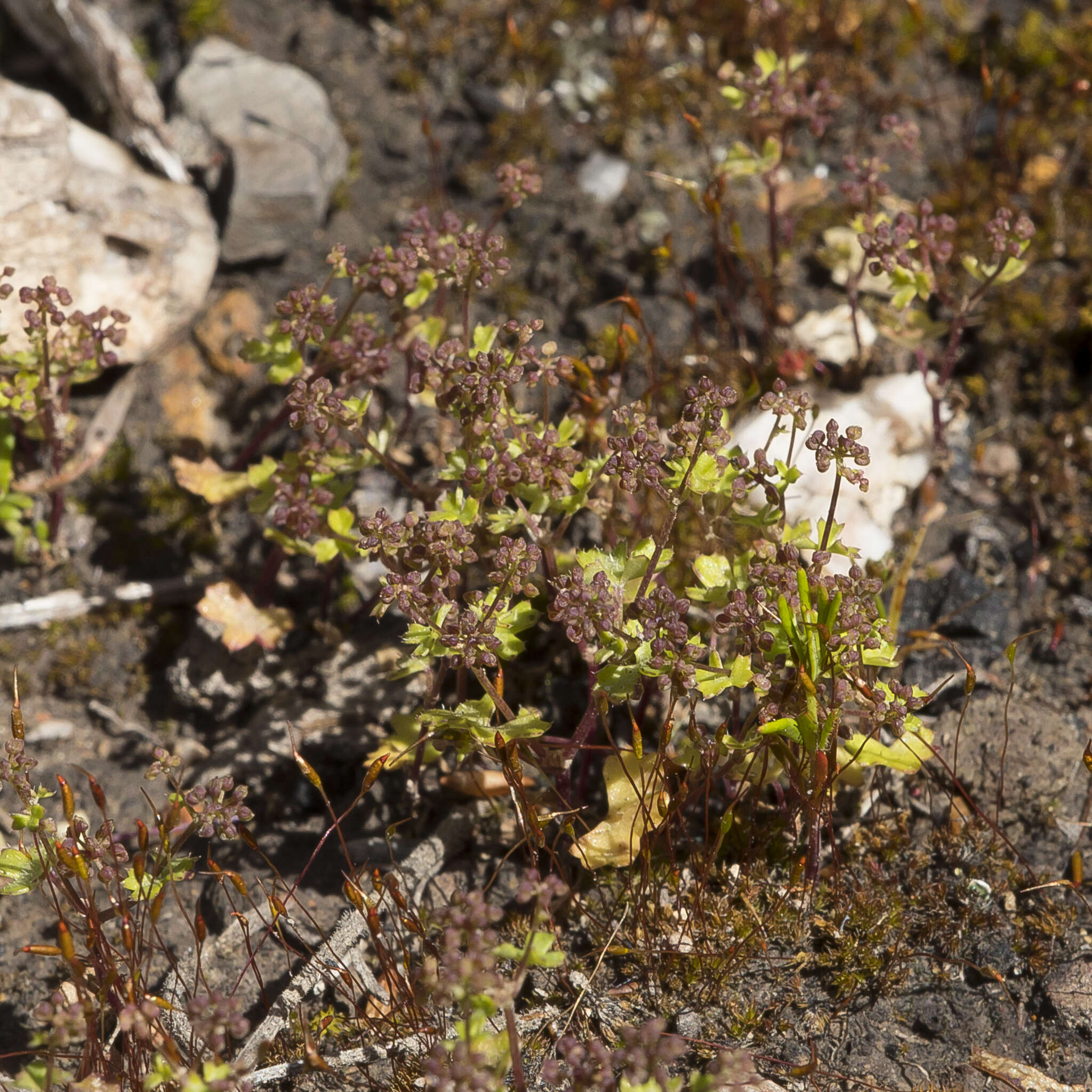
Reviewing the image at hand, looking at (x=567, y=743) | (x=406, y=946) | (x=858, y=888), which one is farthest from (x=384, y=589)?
(x=858, y=888)

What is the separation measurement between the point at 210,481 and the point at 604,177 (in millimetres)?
3008

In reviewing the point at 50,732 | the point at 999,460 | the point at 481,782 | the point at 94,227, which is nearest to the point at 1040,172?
the point at 999,460

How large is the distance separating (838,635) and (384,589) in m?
1.62

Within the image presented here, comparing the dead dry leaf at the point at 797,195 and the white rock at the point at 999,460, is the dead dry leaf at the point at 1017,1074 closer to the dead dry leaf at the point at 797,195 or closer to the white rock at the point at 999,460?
the white rock at the point at 999,460

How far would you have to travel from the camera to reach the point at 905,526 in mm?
5273

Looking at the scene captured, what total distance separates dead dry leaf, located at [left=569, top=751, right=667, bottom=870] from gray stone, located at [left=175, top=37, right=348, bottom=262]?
3695mm

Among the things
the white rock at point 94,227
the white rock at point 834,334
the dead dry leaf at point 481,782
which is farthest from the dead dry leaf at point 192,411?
the white rock at point 834,334

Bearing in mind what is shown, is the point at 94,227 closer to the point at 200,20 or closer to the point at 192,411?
the point at 192,411

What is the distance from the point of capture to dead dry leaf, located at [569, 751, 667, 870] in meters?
3.91

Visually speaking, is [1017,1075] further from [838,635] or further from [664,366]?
[664,366]

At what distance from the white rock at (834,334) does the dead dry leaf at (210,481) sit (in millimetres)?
3115

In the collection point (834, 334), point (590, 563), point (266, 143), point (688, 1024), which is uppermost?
point (266, 143)

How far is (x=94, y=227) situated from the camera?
5410 mm

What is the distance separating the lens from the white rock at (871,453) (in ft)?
16.5
